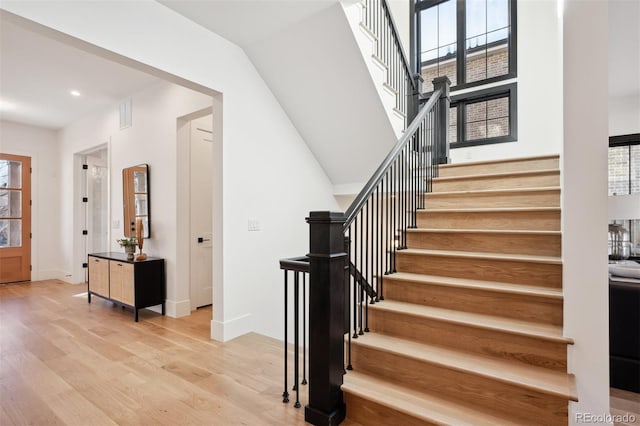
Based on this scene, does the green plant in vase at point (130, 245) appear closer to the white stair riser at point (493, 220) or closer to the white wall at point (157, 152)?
the white wall at point (157, 152)

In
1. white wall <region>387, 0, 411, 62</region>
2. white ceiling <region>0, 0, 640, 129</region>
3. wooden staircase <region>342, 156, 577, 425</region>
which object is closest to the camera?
wooden staircase <region>342, 156, 577, 425</region>

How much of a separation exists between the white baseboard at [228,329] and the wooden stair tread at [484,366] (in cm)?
155

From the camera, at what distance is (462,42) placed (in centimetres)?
555

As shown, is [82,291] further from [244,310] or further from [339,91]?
[339,91]

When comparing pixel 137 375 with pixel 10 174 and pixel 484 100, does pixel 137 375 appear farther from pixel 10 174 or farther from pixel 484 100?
→ pixel 10 174

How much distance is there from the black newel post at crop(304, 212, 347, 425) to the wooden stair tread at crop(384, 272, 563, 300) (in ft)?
2.55

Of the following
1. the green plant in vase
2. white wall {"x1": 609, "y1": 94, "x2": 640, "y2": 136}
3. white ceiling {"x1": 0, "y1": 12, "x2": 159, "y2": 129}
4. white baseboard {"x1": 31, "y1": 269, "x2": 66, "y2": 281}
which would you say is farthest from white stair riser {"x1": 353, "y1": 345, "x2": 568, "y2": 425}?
white baseboard {"x1": 31, "y1": 269, "x2": 66, "y2": 281}

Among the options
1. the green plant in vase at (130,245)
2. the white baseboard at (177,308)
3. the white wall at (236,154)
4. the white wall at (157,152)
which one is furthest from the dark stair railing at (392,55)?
Result: the green plant in vase at (130,245)

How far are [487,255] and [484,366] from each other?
872mm

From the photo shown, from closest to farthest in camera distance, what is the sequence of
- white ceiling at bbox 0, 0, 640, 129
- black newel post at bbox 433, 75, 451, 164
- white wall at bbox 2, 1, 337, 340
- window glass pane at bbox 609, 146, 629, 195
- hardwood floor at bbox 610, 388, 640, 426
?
1. hardwood floor at bbox 610, 388, 640, 426
2. white wall at bbox 2, 1, 337, 340
3. white ceiling at bbox 0, 0, 640, 129
4. black newel post at bbox 433, 75, 451, 164
5. window glass pane at bbox 609, 146, 629, 195

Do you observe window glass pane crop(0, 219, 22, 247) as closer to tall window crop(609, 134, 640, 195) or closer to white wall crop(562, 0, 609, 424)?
white wall crop(562, 0, 609, 424)

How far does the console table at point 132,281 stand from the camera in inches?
154

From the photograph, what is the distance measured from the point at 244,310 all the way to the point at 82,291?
373 centimetres

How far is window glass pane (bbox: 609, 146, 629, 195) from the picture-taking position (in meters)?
4.68
